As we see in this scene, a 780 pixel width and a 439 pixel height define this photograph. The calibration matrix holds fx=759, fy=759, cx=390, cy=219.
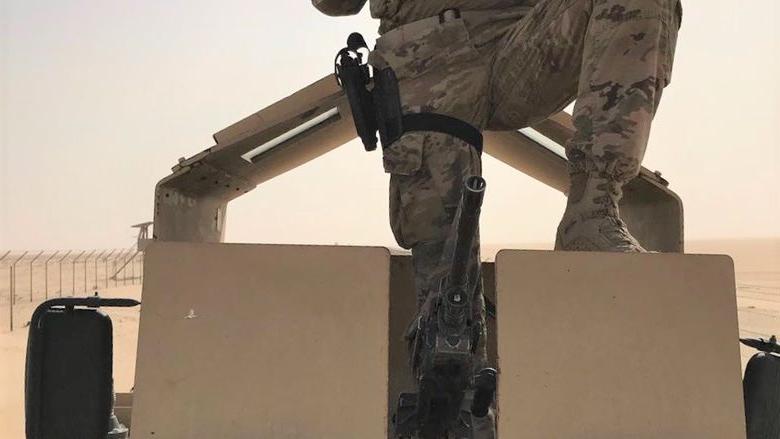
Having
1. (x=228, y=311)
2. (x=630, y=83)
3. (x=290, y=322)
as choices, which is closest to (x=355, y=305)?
(x=290, y=322)

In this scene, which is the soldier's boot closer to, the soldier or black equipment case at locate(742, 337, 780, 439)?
the soldier

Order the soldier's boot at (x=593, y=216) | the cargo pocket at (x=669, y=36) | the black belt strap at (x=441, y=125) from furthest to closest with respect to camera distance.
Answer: the black belt strap at (x=441, y=125) < the cargo pocket at (x=669, y=36) < the soldier's boot at (x=593, y=216)

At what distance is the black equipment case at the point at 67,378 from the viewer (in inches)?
67.0

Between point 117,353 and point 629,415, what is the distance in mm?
15490

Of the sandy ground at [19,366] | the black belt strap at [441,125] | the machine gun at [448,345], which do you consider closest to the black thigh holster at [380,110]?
the black belt strap at [441,125]

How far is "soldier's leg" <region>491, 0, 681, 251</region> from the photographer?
78.7 inches

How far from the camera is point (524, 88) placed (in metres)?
2.31

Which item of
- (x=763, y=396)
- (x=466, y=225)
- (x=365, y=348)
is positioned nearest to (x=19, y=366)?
(x=365, y=348)

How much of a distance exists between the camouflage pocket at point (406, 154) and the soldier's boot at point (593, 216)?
444mm

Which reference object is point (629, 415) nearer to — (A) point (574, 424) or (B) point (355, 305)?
(A) point (574, 424)

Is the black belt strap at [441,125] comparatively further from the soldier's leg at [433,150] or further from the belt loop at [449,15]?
the belt loop at [449,15]

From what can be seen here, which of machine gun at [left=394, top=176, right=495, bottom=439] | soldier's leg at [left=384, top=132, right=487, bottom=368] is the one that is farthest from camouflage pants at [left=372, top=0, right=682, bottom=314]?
machine gun at [left=394, top=176, right=495, bottom=439]

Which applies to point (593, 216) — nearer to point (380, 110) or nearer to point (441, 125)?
point (441, 125)

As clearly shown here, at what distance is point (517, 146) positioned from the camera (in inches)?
139
